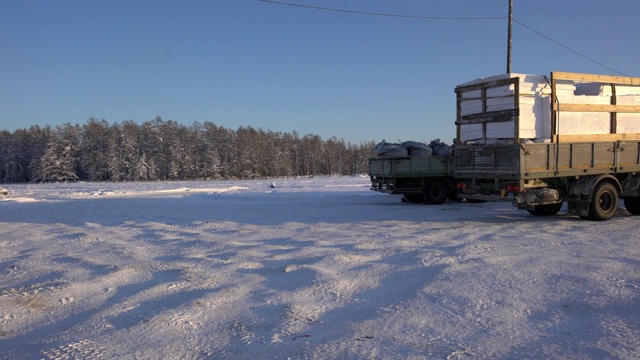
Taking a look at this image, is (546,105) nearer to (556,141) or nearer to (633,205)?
(556,141)

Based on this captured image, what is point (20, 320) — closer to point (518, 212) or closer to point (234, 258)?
point (234, 258)

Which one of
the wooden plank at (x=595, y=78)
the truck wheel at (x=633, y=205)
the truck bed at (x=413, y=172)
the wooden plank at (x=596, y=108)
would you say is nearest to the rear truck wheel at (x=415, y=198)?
the truck bed at (x=413, y=172)

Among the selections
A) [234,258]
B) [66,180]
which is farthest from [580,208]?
[66,180]

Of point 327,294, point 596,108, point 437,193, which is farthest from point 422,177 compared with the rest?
point 327,294

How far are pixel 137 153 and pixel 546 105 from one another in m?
79.4

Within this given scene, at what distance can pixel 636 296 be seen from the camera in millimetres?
4957

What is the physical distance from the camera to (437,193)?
16391mm

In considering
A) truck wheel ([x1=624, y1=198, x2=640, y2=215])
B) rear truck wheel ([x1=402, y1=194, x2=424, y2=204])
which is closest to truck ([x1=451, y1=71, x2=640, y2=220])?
truck wheel ([x1=624, y1=198, x2=640, y2=215])

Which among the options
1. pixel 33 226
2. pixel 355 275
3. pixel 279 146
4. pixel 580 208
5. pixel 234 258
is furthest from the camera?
pixel 279 146

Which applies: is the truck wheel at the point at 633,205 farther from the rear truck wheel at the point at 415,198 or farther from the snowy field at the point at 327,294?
the rear truck wheel at the point at 415,198

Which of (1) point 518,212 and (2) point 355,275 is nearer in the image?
(2) point 355,275

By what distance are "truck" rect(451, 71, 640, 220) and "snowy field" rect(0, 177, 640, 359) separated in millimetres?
1045

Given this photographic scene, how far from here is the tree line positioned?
77.5 m

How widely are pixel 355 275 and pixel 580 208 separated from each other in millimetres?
7223
